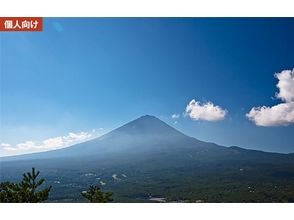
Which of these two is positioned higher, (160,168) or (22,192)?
(160,168)

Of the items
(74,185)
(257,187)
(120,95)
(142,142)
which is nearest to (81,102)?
(120,95)

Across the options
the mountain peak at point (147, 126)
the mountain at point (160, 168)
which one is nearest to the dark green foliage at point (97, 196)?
the mountain at point (160, 168)

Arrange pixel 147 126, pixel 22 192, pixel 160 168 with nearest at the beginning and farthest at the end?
1. pixel 22 192
2. pixel 147 126
3. pixel 160 168

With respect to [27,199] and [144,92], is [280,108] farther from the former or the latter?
[27,199]

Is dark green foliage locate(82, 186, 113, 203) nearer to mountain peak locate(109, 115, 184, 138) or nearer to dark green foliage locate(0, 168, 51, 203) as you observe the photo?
dark green foliage locate(0, 168, 51, 203)

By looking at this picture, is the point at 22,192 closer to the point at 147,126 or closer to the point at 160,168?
the point at 147,126

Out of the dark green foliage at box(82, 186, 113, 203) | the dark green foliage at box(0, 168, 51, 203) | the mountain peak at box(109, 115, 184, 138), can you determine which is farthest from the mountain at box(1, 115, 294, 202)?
the dark green foliage at box(0, 168, 51, 203)

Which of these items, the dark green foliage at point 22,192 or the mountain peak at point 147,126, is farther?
the mountain peak at point 147,126

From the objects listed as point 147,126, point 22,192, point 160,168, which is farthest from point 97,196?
point 160,168

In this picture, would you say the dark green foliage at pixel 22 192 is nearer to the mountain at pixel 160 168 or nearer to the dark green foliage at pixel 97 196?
the mountain at pixel 160 168
